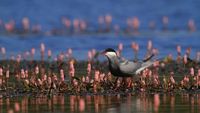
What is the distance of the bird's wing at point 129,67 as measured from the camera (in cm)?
1756

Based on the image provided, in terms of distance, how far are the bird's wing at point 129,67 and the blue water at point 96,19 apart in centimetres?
859

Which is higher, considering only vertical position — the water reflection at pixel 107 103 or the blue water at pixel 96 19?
the blue water at pixel 96 19

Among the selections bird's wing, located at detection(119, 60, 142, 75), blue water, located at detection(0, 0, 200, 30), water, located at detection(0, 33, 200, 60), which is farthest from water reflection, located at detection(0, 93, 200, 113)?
blue water, located at detection(0, 0, 200, 30)

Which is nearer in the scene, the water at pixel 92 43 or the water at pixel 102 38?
the water at pixel 102 38

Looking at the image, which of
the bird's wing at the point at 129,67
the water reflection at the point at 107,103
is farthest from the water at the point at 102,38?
the bird's wing at the point at 129,67

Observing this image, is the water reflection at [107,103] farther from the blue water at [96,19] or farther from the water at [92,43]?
the water at [92,43]

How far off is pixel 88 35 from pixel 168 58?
12522mm

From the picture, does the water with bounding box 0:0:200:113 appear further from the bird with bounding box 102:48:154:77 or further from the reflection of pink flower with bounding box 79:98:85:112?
the bird with bounding box 102:48:154:77

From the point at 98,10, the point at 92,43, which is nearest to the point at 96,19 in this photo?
the point at 98,10

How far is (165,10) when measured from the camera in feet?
153

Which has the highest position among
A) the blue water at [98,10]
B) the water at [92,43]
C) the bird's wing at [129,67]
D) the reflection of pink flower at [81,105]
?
the blue water at [98,10]

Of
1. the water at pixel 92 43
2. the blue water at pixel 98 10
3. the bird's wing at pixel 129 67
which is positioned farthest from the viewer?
the blue water at pixel 98 10

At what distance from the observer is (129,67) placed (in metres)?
17.7

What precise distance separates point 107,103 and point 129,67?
2.37m
